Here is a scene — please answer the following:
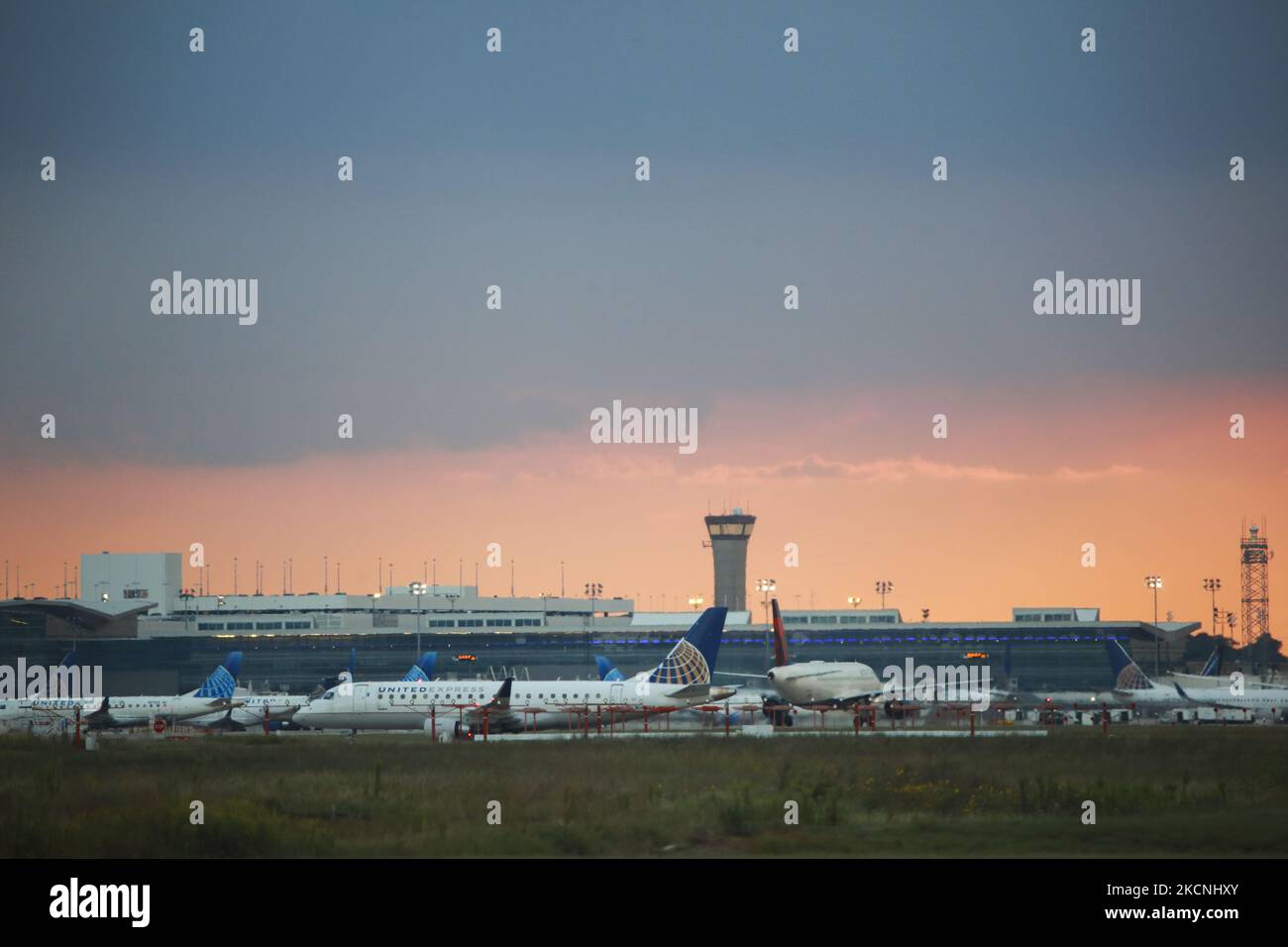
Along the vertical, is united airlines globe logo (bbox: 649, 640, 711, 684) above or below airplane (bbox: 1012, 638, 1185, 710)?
above

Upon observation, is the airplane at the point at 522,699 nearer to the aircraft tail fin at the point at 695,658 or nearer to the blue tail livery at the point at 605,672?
the aircraft tail fin at the point at 695,658

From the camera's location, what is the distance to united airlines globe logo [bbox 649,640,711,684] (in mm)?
81188

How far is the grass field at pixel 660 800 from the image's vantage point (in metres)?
34.3

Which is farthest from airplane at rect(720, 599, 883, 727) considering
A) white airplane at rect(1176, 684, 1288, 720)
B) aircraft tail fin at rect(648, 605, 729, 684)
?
white airplane at rect(1176, 684, 1288, 720)

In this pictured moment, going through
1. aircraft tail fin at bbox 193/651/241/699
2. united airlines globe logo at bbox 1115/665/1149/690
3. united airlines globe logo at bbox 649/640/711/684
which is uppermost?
united airlines globe logo at bbox 649/640/711/684

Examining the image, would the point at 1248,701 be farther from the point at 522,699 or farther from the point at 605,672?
the point at 522,699

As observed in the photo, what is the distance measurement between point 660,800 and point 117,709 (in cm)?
6606

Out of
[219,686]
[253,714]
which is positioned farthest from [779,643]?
[219,686]

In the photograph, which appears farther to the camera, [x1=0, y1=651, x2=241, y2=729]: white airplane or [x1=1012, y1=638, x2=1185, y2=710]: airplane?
[x1=1012, y1=638, x2=1185, y2=710]: airplane

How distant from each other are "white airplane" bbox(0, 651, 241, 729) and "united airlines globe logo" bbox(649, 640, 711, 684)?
32.2 meters

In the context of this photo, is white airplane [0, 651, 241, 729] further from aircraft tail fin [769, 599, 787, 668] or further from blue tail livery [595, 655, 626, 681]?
aircraft tail fin [769, 599, 787, 668]
